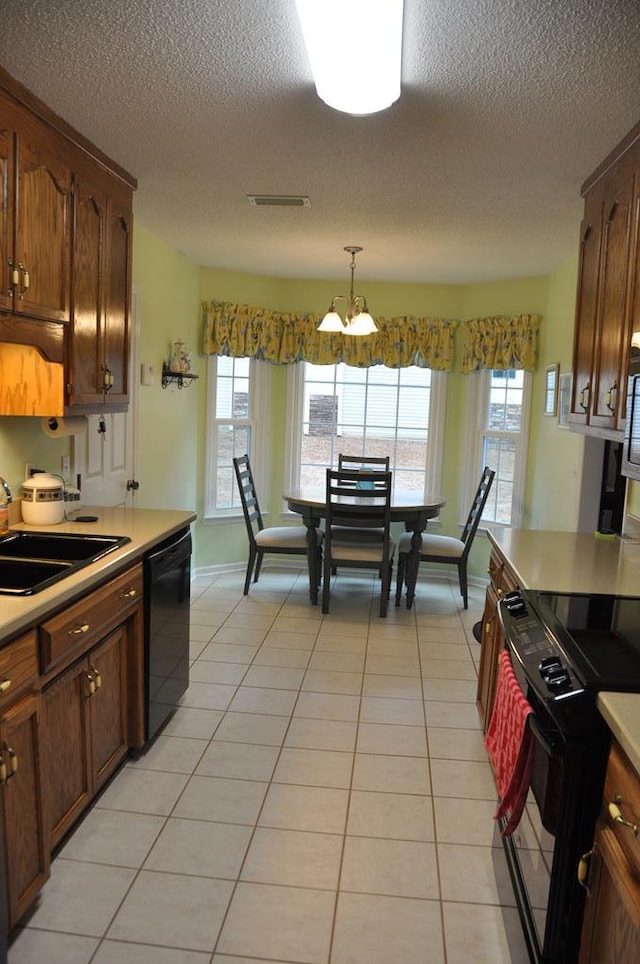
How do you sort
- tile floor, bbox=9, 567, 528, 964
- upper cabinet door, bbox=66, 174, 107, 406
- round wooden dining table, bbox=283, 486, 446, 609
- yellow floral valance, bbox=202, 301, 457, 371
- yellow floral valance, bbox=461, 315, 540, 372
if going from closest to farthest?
tile floor, bbox=9, 567, 528, 964
upper cabinet door, bbox=66, 174, 107, 406
round wooden dining table, bbox=283, 486, 446, 609
yellow floral valance, bbox=461, 315, 540, 372
yellow floral valance, bbox=202, 301, 457, 371

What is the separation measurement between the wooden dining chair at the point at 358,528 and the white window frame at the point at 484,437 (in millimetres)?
1135

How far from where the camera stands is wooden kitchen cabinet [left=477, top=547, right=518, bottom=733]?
8.76 ft

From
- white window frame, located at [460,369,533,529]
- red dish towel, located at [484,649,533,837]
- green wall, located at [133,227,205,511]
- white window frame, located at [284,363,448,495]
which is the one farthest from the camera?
white window frame, located at [284,363,448,495]

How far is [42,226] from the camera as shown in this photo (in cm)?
235

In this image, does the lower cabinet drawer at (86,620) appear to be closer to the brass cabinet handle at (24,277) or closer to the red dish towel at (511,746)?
the brass cabinet handle at (24,277)

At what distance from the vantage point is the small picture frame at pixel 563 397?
425cm

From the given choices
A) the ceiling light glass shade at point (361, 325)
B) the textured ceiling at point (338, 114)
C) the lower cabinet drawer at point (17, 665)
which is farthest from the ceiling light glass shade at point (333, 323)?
the lower cabinet drawer at point (17, 665)

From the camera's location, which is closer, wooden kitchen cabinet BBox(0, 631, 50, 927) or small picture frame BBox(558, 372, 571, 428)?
wooden kitchen cabinet BBox(0, 631, 50, 927)

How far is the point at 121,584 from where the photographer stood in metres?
2.39

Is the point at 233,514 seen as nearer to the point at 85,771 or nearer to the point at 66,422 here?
the point at 66,422

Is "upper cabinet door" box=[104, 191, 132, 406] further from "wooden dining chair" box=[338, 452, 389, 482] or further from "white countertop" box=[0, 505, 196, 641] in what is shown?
"wooden dining chair" box=[338, 452, 389, 482]

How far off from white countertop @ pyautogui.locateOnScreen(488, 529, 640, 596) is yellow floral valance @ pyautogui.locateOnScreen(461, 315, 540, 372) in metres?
2.28

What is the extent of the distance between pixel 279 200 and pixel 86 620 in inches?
84.1

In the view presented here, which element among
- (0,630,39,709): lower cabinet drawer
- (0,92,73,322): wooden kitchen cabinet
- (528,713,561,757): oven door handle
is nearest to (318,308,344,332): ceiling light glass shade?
(0,92,73,322): wooden kitchen cabinet
